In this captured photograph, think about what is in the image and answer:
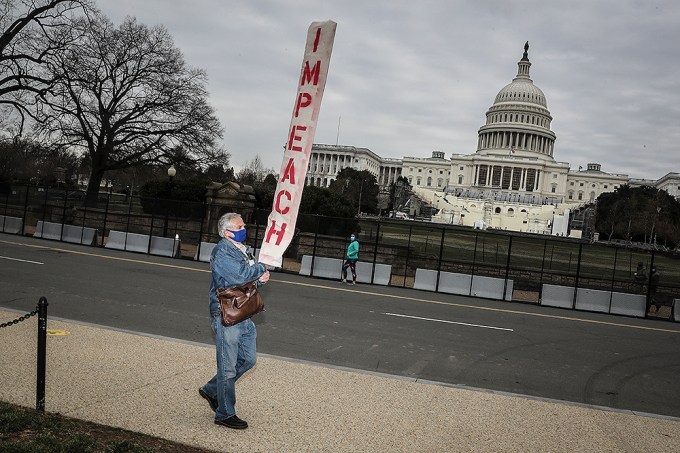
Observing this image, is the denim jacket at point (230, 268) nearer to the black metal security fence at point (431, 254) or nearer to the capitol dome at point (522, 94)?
the black metal security fence at point (431, 254)

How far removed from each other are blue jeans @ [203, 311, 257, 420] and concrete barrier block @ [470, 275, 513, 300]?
15.7 meters

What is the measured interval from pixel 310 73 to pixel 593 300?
1737 cm

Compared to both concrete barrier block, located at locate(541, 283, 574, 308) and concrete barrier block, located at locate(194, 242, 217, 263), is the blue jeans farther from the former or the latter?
concrete barrier block, located at locate(194, 242, 217, 263)

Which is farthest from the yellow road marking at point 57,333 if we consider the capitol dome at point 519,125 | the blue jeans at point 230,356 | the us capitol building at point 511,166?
the capitol dome at point 519,125

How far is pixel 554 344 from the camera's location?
1232 centimetres

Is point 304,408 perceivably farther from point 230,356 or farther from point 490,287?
point 490,287

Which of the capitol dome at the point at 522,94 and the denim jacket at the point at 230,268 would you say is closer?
the denim jacket at the point at 230,268

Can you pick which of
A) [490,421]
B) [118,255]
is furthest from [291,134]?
[118,255]

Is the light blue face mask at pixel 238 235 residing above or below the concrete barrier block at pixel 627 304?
above

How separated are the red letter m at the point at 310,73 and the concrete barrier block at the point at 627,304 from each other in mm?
17335

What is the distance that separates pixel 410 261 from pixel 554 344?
12.4 meters

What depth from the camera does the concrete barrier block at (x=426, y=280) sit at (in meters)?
21.0

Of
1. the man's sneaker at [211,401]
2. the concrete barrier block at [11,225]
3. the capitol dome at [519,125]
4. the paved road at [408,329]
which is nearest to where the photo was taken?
the man's sneaker at [211,401]

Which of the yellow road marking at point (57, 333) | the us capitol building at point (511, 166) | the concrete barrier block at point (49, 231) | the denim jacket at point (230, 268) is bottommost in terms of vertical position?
the yellow road marking at point (57, 333)
